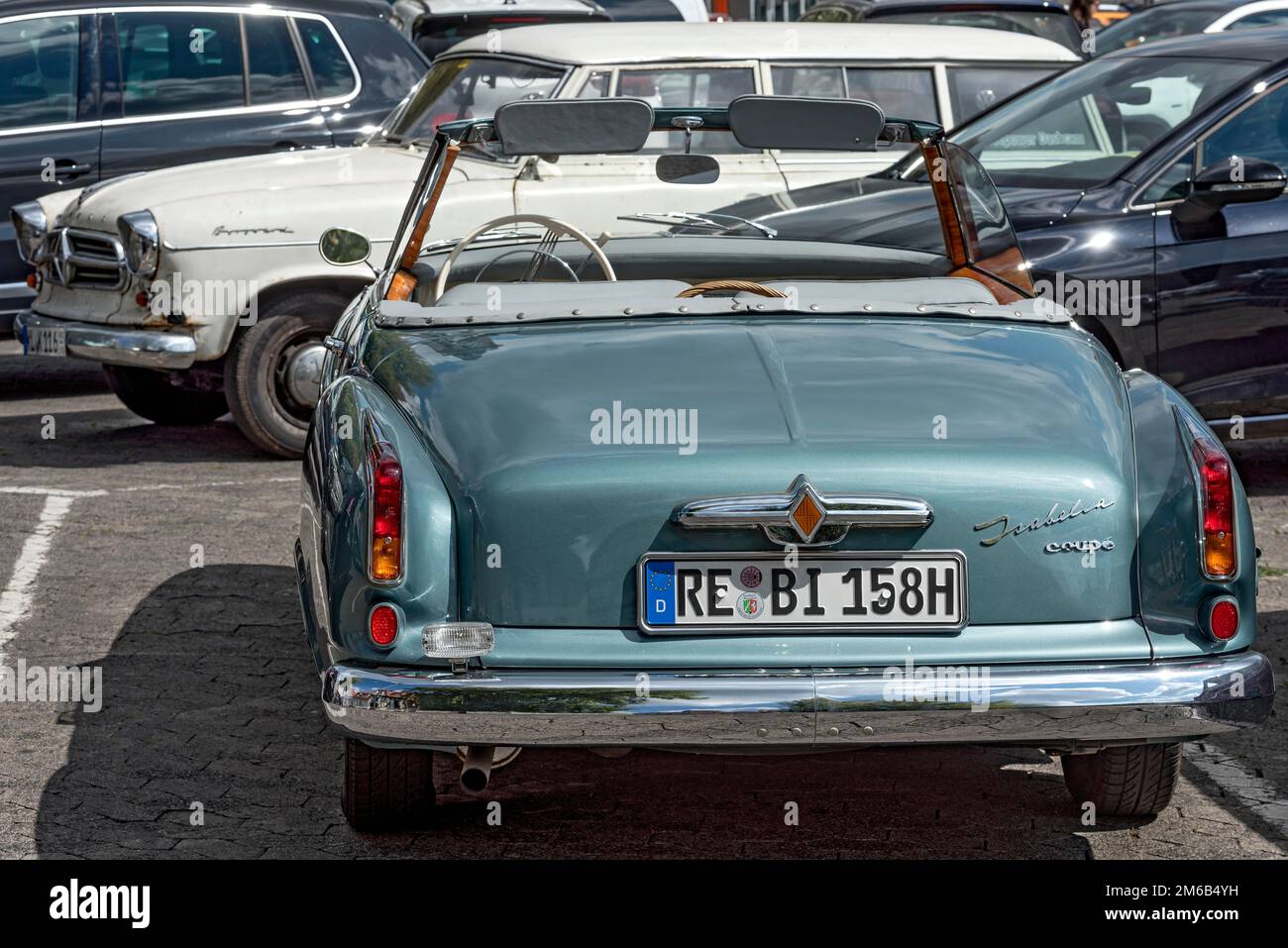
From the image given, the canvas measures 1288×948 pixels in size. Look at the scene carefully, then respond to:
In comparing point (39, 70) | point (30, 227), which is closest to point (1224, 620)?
point (30, 227)

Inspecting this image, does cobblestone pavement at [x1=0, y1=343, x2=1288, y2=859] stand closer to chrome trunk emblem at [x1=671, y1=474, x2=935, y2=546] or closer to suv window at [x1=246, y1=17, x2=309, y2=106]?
chrome trunk emblem at [x1=671, y1=474, x2=935, y2=546]

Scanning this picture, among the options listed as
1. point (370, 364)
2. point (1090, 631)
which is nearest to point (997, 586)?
point (1090, 631)

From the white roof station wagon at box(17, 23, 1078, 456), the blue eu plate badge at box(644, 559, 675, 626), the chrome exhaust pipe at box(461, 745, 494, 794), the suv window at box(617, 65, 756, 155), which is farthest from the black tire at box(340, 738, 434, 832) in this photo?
the suv window at box(617, 65, 756, 155)

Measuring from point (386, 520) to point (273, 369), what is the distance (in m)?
4.88

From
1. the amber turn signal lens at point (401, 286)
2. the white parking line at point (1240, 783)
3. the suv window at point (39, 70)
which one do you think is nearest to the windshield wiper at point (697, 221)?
the amber turn signal lens at point (401, 286)

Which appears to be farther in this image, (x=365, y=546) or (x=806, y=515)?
(x=365, y=546)

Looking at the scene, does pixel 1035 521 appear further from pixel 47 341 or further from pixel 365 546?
pixel 47 341

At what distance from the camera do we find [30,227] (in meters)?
8.93

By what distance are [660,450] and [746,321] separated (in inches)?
26.2

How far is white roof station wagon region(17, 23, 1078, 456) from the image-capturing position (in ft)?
26.9

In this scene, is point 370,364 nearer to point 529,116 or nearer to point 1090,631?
point 529,116

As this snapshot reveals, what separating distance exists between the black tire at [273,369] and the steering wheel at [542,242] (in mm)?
3292

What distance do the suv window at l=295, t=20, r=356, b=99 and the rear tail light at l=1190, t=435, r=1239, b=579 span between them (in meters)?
7.19
